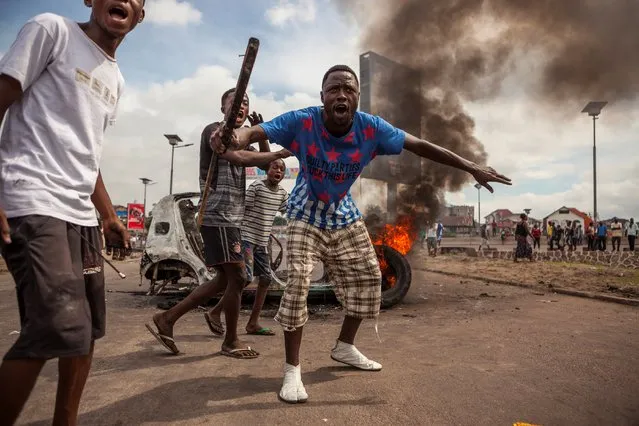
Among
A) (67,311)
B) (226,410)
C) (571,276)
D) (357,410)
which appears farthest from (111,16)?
(571,276)

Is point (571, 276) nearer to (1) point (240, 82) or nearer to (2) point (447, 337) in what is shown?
(2) point (447, 337)

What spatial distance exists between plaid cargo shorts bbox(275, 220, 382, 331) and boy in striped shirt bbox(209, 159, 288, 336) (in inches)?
67.1

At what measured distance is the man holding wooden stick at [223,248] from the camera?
3668 mm

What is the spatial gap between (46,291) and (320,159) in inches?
72.1

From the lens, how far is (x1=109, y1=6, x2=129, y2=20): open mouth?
192cm

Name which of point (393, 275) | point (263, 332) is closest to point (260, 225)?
point (263, 332)

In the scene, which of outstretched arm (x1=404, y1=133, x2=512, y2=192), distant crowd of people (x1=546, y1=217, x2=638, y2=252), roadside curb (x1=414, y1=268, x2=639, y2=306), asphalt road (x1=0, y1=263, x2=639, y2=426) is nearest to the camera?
asphalt road (x1=0, y1=263, x2=639, y2=426)

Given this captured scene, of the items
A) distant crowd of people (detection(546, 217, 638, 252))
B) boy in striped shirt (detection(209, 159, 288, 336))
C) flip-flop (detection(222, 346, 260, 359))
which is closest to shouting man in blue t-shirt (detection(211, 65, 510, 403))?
flip-flop (detection(222, 346, 260, 359))

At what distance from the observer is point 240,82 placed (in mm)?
2680

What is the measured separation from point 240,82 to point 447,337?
3.12 meters

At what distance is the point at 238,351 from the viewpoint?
11.7 feet

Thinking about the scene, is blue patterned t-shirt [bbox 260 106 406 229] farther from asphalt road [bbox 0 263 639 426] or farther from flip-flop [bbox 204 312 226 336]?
flip-flop [bbox 204 312 226 336]

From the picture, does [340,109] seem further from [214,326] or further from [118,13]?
[214,326]

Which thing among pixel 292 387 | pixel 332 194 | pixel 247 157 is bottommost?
pixel 292 387
